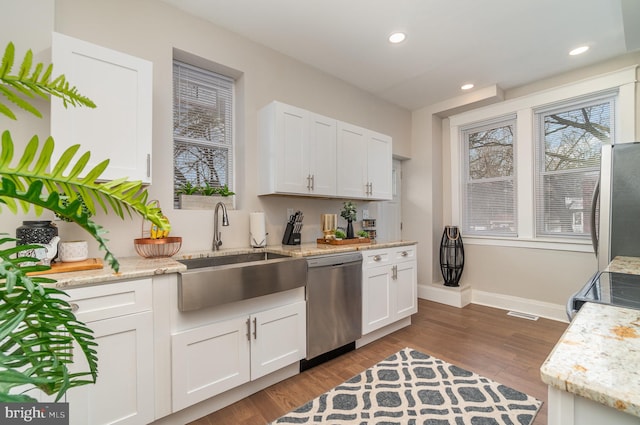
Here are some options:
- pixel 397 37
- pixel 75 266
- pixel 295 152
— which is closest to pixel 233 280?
pixel 75 266

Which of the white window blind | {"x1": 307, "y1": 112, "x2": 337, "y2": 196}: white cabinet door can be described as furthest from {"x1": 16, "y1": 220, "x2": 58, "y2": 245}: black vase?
the white window blind

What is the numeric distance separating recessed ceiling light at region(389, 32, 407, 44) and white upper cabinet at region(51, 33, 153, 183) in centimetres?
206

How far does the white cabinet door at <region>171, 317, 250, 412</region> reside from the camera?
5.25 feet

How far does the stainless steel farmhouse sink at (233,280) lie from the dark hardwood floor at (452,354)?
73cm

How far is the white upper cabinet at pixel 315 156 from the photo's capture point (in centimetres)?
254

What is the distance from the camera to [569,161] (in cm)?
335

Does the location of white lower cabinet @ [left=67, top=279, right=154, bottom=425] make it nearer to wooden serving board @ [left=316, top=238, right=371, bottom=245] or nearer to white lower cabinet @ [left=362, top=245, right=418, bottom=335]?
A: wooden serving board @ [left=316, top=238, right=371, bottom=245]

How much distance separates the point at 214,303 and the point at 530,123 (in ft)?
13.5

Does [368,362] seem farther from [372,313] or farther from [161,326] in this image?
[161,326]

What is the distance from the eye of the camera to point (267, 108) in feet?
8.48

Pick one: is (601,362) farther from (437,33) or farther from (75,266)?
(437,33)

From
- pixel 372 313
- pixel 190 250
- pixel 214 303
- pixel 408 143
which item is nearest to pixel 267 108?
pixel 190 250

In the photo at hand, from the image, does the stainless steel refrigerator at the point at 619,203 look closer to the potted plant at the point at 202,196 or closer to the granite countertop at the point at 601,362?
the granite countertop at the point at 601,362

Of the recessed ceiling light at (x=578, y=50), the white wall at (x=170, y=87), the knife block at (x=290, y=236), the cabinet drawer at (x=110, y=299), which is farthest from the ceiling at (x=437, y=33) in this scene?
the cabinet drawer at (x=110, y=299)
